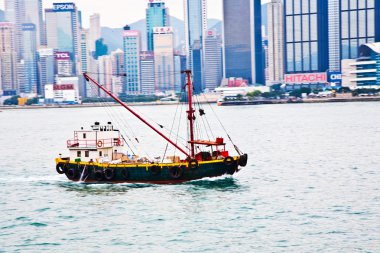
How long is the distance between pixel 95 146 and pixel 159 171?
16.6 ft

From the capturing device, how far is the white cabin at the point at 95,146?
5028 centimetres

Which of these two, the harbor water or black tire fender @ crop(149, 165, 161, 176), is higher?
black tire fender @ crop(149, 165, 161, 176)

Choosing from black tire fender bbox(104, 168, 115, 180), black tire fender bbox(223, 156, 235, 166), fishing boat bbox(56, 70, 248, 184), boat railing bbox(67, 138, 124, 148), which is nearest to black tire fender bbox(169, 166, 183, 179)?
fishing boat bbox(56, 70, 248, 184)

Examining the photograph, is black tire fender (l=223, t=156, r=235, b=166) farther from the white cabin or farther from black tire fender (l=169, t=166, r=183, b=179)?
the white cabin

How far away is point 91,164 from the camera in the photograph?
4953cm

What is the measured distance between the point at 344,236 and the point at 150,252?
29.3ft

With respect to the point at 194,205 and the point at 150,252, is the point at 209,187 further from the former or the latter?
the point at 150,252

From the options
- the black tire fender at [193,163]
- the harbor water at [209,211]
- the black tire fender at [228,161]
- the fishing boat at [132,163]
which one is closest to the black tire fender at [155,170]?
the fishing boat at [132,163]

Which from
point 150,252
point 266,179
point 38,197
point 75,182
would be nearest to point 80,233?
point 150,252

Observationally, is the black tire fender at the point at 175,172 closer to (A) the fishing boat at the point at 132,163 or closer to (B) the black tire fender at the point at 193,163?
(A) the fishing boat at the point at 132,163

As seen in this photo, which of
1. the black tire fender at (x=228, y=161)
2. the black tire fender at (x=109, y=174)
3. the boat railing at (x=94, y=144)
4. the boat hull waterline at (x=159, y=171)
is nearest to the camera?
the boat hull waterline at (x=159, y=171)

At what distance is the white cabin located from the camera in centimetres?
5028

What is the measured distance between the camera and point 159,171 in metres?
48.2

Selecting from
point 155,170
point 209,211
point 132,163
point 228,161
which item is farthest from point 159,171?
point 209,211
